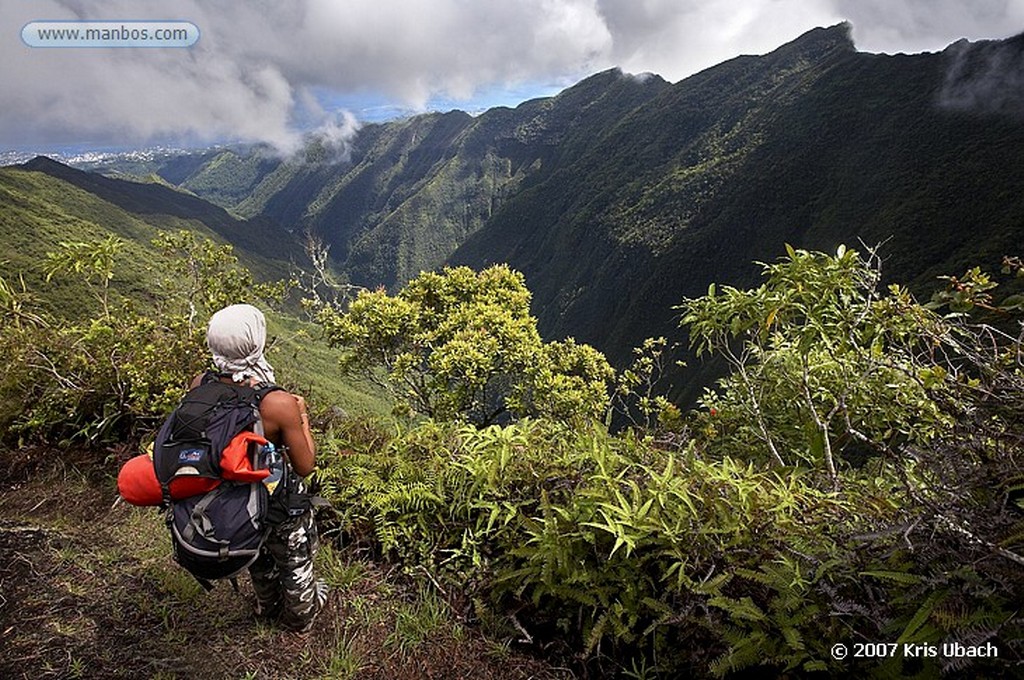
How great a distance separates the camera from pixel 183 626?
316 centimetres

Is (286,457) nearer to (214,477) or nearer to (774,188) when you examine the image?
(214,477)

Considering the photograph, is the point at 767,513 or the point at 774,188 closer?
the point at 767,513

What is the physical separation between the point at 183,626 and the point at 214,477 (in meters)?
1.26

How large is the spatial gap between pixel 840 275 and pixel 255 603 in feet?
12.9

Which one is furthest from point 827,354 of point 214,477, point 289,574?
point 214,477

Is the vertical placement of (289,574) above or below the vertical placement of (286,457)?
below

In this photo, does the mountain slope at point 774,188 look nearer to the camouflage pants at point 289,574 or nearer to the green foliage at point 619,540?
the green foliage at point 619,540

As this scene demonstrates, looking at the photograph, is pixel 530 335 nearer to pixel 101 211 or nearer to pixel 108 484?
pixel 108 484

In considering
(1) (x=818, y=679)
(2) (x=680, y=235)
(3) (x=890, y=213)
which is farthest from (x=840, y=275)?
(2) (x=680, y=235)

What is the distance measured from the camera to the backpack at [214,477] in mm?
2543

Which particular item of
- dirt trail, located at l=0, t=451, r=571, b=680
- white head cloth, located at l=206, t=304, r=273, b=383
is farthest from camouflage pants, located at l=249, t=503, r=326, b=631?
white head cloth, located at l=206, t=304, r=273, b=383

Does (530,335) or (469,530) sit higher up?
(530,335)

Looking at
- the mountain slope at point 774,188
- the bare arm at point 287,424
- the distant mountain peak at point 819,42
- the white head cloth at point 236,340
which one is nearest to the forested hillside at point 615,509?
the bare arm at point 287,424

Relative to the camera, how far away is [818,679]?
2.28 metres
